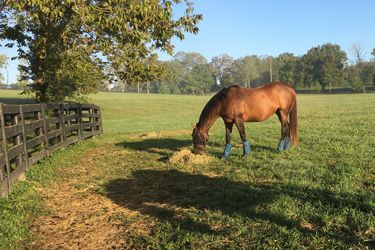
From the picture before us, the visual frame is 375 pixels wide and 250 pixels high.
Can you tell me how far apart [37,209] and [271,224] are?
137 inches

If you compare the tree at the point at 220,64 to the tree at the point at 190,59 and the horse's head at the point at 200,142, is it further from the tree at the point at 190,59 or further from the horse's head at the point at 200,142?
the horse's head at the point at 200,142

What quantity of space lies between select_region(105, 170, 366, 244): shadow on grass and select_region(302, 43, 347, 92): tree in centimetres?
10147

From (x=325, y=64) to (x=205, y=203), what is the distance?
106 metres

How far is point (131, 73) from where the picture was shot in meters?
Result: 14.5

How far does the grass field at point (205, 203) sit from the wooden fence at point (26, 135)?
30 centimetres

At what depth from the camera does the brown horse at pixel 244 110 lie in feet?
28.8

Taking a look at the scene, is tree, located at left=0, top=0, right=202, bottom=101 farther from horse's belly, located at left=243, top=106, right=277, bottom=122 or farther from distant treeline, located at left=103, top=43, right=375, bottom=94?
distant treeline, located at left=103, top=43, right=375, bottom=94

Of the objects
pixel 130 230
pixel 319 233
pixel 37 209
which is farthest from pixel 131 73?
pixel 319 233

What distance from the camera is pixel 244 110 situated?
8.88 m

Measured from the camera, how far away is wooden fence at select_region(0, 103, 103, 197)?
237 inches

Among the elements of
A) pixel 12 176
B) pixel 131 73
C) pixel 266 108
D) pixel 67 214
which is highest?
pixel 131 73

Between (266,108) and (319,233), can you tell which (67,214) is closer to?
(319,233)

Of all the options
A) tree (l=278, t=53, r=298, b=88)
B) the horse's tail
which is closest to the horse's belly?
the horse's tail

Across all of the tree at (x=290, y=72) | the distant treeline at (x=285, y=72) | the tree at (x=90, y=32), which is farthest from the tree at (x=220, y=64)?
the tree at (x=90, y=32)
